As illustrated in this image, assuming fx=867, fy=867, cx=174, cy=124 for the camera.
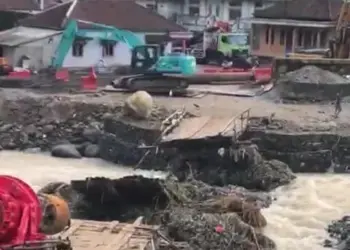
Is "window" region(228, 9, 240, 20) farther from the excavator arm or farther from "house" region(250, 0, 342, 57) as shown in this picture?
the excavator arm

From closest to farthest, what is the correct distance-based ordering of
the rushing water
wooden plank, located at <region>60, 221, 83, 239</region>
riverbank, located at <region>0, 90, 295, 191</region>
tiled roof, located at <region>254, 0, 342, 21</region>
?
1. wooden plank, located at <region>60, 221, 83, 239</region>
2. the rushing water
3. riverbank, located at <region>0, 90, 295, 191</region>
4. tiled roof, located at <region>254, 0, 342, 21</region>

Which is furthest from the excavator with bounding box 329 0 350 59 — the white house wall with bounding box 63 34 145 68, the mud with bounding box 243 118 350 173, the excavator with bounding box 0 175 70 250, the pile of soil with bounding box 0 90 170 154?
the excavator with bounding box 0 175 70 250

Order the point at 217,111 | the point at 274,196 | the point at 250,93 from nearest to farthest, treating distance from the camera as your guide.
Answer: the point at 274,196
the point at 217,111
the point at 250,93

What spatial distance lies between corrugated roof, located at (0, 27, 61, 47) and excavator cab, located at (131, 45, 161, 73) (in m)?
3.88

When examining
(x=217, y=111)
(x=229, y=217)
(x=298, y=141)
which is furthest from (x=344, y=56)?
(x=229, y=217)

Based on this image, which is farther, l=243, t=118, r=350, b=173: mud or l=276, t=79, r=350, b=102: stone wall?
l=276, t=79, r=350, b=102: stone wall

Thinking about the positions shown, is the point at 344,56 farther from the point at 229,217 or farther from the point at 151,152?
the point at 229,217

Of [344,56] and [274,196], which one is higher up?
[344,56]

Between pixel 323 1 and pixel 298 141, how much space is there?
18.7 meters

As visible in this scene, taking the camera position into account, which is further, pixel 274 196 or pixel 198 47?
pixel 198 47

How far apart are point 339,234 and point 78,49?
21.7 m

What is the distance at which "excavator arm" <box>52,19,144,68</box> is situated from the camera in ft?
115

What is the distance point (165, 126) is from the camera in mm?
→ 22000

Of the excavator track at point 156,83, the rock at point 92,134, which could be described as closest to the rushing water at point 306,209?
the rock at point 92,134
